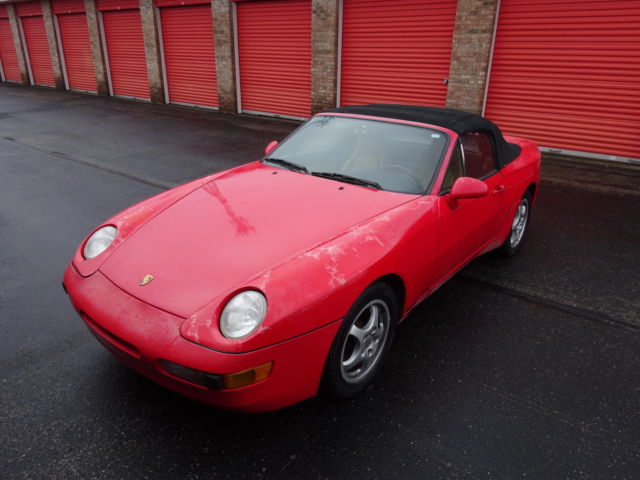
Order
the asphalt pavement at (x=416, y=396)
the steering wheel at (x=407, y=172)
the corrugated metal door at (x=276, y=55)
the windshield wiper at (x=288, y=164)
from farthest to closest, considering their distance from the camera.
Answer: the corrugated metal door at (x=276, y=55)
the windshield wiper at (x=288, y=164)
the steering wheel at (x=407, y=172)
the asphalt pavement at (x=416, y=396)

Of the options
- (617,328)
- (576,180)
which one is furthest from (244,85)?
(617,328)

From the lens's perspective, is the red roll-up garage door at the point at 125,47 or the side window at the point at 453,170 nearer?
the side window at the point at 453,170

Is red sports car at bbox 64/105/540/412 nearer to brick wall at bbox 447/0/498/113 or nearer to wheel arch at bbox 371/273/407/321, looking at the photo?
wheel arch at bbox 371/273/407/321

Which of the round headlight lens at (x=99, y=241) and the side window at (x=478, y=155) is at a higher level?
the side window at (x=478, y=155)

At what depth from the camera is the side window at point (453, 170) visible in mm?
3082

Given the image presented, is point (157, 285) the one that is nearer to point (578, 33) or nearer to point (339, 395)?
point (339, 395)

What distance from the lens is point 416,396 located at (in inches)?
102

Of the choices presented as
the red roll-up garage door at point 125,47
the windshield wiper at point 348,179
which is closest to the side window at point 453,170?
the windshield wiper at point 348,179

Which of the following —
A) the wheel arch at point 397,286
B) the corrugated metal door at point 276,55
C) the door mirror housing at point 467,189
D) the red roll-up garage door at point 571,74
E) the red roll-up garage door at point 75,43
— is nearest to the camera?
the wheel arch at point 397,286

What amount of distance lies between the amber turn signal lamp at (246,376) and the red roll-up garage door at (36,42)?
23675 mm

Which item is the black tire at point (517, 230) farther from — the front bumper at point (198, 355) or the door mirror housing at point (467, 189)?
the front bumper at point (198, 355)

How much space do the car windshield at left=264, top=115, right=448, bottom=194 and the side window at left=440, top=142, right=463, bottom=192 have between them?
92 millimetres

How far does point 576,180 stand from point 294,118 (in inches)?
302

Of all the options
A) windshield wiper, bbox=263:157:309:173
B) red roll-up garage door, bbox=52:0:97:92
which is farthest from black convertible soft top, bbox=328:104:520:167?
red roll-up garage door, bbox=52:0:97:92
